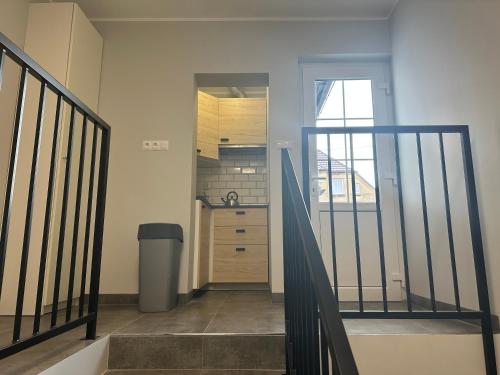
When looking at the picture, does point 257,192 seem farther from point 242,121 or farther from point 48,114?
point 48,114

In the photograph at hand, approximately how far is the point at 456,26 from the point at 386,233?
1647mm

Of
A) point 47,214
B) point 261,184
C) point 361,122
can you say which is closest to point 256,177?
point 261,184

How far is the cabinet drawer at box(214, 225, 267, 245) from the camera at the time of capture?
146 inches

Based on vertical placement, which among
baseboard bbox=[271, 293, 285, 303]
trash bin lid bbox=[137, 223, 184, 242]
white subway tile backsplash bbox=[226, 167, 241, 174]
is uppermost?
white subway tile backsplash bbox=[226, 167, 241, 174]

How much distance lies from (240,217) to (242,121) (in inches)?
50.6

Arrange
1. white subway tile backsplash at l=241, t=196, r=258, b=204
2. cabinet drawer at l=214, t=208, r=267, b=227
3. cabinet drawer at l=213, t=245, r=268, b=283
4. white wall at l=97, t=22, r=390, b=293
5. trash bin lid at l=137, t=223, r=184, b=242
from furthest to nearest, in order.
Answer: white subway tile backsplash at l=241, t=196, r=258, b=204, cabinet drawer at l=214, t=208, r=267, b=227, cabinet drawer at l=213, t=245, r=268, b=283, white wall at l=97, t=22, r=390, b=293, trash bin lid at l=137, t=223, r=184, b=242

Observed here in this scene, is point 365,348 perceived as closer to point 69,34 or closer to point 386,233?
point 386,233

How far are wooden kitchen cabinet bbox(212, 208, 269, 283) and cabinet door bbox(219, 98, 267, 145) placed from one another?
975 mm

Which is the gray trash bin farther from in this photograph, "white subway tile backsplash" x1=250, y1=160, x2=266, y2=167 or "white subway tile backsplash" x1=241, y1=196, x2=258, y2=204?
"white subway tile backsplash" x1=250, y1=160, x2=266, y2=167

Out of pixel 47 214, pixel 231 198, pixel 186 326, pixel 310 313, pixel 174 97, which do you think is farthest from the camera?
pixel 231 198

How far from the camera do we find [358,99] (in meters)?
3.12

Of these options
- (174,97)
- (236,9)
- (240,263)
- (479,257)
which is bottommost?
(240,263)

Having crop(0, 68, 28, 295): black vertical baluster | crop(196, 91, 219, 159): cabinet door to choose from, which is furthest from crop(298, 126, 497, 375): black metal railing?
crop(196, 91, 219, 159): cabinet door

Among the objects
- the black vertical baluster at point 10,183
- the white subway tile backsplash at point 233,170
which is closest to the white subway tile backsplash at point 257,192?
the white subway tile backsplash at point 233,170
